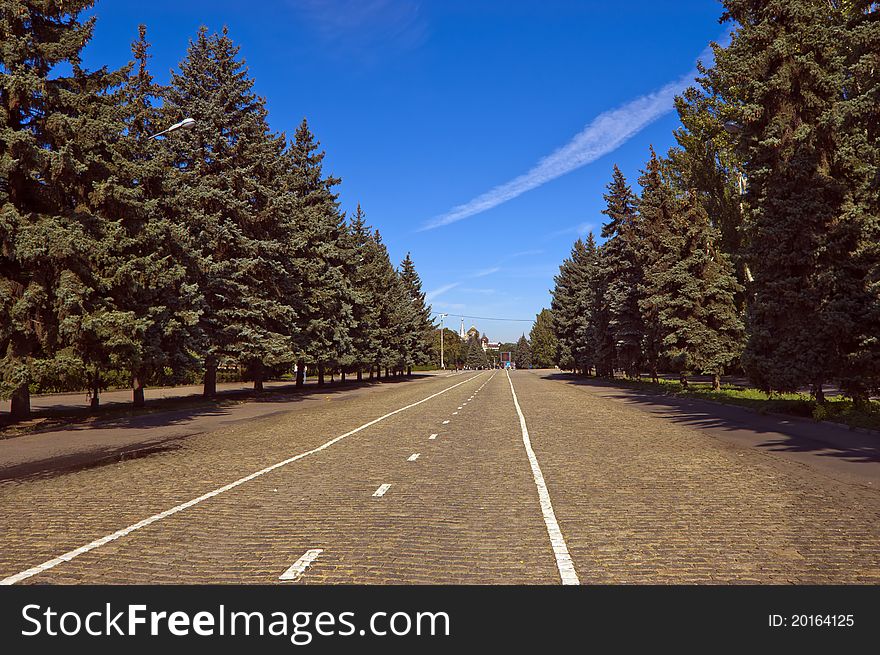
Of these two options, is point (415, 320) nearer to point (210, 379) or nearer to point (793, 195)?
point (210, 379)

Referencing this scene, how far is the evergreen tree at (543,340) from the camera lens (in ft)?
488

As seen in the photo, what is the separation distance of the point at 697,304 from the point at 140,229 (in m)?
27.0

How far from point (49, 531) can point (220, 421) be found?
15265mm

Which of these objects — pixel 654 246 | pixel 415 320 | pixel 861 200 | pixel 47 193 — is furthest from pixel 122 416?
pixel 415 320

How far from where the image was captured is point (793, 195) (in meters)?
20.2

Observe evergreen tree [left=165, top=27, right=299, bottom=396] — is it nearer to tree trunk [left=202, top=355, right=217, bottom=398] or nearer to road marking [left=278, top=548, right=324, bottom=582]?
tree trunk [left=202, top=355, right=217, bottom=398]

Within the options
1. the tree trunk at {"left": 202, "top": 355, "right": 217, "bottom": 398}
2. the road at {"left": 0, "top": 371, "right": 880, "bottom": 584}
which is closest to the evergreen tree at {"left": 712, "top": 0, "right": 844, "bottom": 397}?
the road at {"left": 0, "top": 371, "right": 880, "bottom": 584}

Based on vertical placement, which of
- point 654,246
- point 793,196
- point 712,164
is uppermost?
point 712,164

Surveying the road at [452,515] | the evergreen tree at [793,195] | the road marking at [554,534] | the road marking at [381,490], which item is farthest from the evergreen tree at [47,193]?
the evergreen tree at [793,195]

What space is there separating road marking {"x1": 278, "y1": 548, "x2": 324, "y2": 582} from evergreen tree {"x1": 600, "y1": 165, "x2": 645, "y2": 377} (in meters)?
37.5

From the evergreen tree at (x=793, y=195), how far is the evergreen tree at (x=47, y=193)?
2018cm

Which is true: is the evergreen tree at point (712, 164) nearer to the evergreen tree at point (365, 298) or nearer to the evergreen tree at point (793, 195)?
the evergreen tree at point (793, 195)

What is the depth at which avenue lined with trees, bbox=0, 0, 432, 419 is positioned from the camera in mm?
17531

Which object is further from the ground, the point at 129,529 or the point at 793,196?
the point at 793,196
